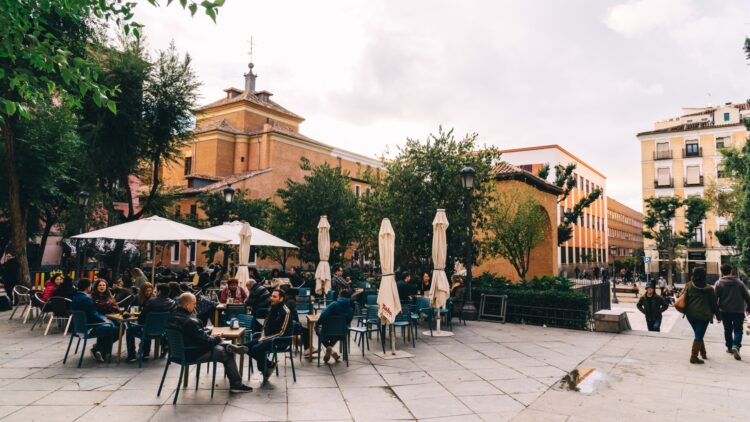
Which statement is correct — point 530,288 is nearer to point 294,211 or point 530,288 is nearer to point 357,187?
point 294,211

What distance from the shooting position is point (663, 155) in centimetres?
5284

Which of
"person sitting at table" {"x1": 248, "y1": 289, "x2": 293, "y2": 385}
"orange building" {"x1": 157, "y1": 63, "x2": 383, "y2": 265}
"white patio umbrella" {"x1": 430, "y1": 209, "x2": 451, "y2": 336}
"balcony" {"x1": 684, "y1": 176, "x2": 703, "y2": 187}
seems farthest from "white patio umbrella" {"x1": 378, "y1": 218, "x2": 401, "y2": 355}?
"balcony" {"x1": 684, "y1": 176, "x2": 703, "y2": 187}

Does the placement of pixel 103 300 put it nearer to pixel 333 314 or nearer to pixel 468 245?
pixel 333 314

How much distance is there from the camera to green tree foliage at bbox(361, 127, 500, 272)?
48.9 ft

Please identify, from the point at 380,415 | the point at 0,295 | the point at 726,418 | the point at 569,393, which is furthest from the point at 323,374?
the point at 0,295

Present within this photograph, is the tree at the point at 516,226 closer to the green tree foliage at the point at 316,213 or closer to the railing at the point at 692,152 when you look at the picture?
the green tree foliage at the point at 316,213

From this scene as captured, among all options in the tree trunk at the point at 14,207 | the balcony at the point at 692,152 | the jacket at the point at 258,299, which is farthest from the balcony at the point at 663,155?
the tree trunk at the point at 14,207

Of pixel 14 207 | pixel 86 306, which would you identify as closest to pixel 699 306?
pixel 86 306

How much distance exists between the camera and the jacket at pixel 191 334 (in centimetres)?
625

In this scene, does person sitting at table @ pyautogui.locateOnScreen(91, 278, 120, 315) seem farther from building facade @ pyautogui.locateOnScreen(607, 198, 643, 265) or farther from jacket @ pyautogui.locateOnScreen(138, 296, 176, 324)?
building facade @ pyautogui.locateOnScreen(607, 198, 643, 265)

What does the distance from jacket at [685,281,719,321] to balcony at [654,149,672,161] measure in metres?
52.1

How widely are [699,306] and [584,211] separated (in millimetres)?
54006

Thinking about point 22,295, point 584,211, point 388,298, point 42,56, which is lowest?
point 22,295

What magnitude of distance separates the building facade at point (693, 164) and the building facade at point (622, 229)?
18.7 m
